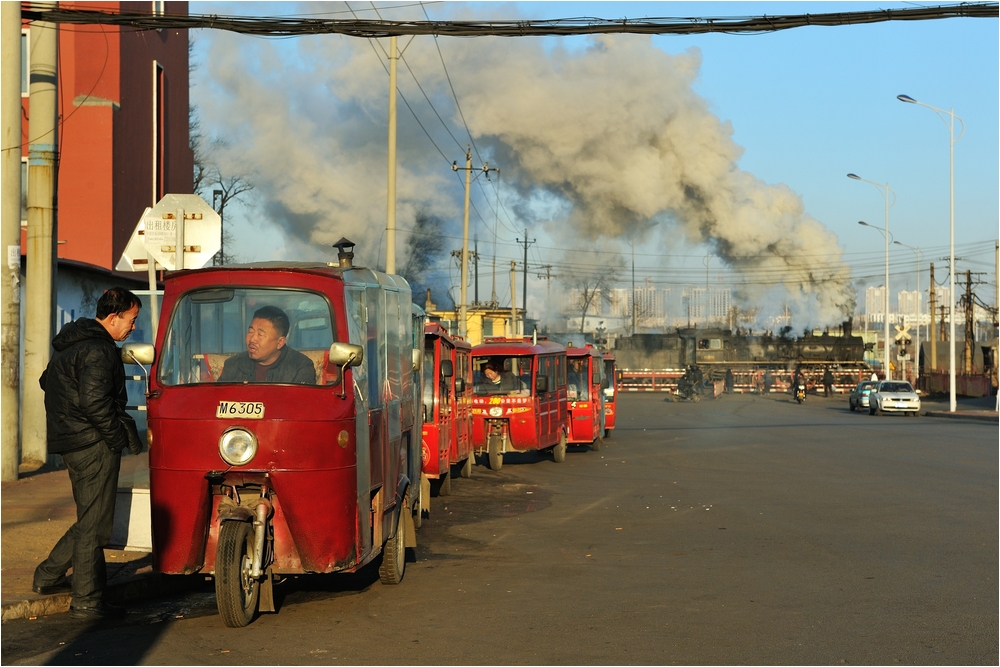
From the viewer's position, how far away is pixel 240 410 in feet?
22.3

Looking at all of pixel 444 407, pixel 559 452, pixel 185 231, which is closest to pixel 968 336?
pixel 559 452

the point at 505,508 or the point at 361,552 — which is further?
the point at 505,508

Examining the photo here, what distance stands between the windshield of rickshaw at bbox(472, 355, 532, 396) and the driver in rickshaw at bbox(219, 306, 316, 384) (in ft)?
40.1

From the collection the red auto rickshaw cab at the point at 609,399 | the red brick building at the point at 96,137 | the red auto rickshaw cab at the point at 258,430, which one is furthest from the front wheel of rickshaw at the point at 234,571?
the red auto rickshaw cab at the point at 609,399

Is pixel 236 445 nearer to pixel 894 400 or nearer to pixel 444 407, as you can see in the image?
pixel 444 407

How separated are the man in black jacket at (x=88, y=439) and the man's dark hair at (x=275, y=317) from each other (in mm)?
968

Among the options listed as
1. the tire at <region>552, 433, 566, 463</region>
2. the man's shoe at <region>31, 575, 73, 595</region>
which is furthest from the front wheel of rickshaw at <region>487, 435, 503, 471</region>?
the man's shoe at <region>31, 575, 73, 595</region>

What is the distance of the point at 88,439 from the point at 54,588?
106 cm

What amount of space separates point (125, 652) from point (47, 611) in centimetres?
122

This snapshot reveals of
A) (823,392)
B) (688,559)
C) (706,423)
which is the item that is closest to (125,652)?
(688,559)

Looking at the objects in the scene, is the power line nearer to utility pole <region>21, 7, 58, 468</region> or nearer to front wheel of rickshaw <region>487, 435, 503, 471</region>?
utility pole <region>21, 7, 58, 468</region>

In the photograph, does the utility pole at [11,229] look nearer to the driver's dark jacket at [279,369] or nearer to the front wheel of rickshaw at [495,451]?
the driver's dark jacket at [279,369]

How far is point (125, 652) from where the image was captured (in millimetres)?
6164

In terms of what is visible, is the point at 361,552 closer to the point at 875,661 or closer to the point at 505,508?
the point at 875,661
